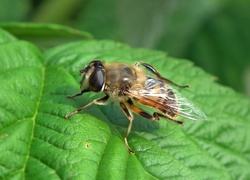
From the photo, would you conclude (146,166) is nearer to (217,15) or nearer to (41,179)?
(41,179)

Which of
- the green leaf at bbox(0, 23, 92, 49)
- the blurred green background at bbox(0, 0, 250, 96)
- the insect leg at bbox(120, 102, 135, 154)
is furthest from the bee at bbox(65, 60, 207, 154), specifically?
the blurred green background at bbox(0, 0, 250, 96)

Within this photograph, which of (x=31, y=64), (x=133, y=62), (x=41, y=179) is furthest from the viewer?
(x=133, y=62)

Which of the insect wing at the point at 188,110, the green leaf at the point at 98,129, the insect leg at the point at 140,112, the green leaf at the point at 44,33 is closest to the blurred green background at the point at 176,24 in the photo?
the green leaf at the point at 44,33

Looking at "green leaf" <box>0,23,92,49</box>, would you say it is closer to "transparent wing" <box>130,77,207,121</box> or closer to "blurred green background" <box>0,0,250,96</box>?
"transparent wing" <box>130,77,207,121</box>

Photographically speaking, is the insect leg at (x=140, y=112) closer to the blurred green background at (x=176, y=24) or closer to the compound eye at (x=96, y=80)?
Result: the compound eye at (x=96, y=80)

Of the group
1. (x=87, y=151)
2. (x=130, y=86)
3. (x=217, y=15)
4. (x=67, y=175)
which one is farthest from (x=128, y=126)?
(x=217, y=15)

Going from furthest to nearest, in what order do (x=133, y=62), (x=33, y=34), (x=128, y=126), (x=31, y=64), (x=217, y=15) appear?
(x=217, y=15) → (x=33, y=34) → (x=133, y=62) → (x=31, y=64) → (x=128, y=126)

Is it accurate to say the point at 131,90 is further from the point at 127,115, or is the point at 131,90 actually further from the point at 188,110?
the point at 188,110

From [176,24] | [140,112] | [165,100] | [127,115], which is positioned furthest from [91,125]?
[176,24]
